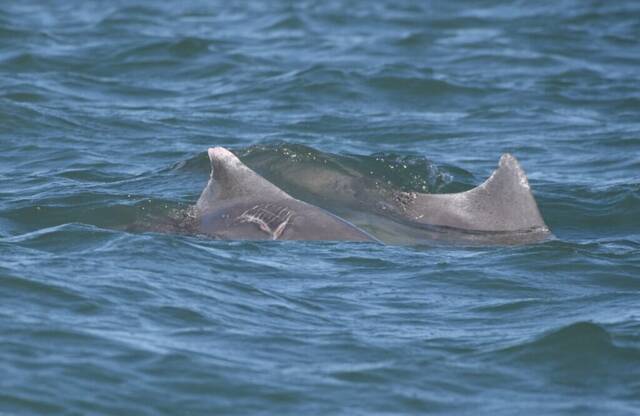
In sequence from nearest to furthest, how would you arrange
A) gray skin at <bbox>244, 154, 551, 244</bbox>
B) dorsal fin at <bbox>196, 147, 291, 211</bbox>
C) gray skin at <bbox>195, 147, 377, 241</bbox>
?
gray skin at <bbox>195, 147, 377, 241</bbox> < dorsal fin at <bbox>196, 147, 291, 211</bbox> < gray skin at <bbox>244, 154, 551, 244</bbox>

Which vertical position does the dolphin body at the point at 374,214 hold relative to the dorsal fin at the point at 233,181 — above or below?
below

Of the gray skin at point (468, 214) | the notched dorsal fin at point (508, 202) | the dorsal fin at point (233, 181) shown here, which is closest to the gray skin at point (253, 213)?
the dorsal fin at point (233, 181)

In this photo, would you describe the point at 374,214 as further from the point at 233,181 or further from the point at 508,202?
the point at 233,181

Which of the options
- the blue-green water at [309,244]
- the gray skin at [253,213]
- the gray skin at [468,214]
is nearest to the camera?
the blue-green water at [309,244]

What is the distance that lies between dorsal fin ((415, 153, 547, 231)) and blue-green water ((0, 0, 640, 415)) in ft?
1.02

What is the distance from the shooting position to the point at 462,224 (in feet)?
29.3

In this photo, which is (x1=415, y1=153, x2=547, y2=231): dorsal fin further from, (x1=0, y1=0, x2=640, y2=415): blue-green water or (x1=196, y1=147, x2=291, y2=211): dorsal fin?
(x1=196, y1=147, x2=291, y2=211): dorsal fin

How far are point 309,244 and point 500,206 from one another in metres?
1.37

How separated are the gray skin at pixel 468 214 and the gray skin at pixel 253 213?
0.42 m

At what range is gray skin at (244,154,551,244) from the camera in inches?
347

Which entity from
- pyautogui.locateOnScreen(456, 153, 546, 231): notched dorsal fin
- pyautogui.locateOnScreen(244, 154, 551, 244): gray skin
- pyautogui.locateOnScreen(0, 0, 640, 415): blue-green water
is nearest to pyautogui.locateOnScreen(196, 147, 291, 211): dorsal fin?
pyautogui.locateOnScreen(0, 0, 640, 415): blue-green water

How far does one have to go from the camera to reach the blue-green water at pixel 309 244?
620cm

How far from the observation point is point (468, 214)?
8.96 meters

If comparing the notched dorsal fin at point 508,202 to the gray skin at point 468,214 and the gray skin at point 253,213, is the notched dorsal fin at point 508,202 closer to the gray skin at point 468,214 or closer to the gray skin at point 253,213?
the gray skin at point 468,214
